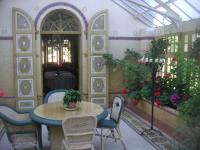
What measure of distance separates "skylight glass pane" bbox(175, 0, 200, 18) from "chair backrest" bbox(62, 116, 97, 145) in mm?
3091

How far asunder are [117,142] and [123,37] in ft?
12.2

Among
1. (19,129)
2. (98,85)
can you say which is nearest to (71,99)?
(19,129)

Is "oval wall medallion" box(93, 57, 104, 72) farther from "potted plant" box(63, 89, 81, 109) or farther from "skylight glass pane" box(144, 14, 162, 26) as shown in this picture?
"potted plant" box(63, 89, 81, 109)

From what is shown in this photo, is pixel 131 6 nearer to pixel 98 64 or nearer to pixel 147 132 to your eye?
→ pixel 98 64

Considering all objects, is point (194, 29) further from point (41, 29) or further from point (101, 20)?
point (41, 29)

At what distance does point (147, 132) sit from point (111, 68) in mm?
2733

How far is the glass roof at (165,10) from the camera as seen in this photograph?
5594 mm

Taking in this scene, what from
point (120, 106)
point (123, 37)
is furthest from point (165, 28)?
point (120, 106)

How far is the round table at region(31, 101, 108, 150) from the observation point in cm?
419

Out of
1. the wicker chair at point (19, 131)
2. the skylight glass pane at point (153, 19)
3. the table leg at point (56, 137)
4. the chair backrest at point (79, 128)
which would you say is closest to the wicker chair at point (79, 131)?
the chair backrest at point (79, 128)

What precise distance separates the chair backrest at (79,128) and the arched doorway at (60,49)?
4.43 metres

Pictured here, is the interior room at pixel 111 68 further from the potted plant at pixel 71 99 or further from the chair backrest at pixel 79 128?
the chair backrest at pixel 79 128

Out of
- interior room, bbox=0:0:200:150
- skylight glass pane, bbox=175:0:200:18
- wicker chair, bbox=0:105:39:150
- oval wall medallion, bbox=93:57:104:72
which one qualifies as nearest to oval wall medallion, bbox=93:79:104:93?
interior room, bbox=0:0:200:150

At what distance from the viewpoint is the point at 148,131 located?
5.79 meters
